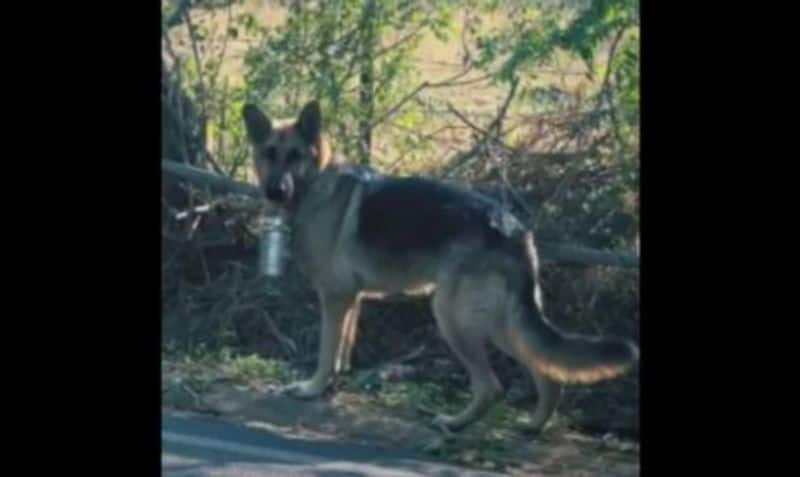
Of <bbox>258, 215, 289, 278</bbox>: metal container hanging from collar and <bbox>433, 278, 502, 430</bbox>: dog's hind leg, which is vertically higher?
<bbox>258, 215, 289, 278</bbox>: metal container hanging from collar

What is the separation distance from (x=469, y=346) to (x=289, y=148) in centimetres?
136

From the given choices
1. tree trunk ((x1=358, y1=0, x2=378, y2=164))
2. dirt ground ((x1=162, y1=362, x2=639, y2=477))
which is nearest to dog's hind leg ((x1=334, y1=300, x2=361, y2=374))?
dirt ground ((x1=162, y1=362, x2=639, y2=477))

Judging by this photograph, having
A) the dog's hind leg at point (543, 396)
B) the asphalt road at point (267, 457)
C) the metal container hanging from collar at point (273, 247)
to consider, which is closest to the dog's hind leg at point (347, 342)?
the metal container hanging from collar at point (273, 247)

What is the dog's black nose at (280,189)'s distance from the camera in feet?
26.2

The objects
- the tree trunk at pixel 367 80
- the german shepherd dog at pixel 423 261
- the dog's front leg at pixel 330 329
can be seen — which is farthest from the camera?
the tree trunk at pixel 367 80

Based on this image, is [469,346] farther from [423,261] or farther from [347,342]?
[347,342]

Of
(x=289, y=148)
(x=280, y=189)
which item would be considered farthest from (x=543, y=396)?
(x=289, y=148)

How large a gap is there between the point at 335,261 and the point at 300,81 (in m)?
2.35

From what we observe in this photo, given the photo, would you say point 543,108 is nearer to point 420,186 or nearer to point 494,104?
point 494,104

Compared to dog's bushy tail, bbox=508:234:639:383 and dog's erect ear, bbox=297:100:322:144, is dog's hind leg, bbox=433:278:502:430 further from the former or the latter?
dog's erect ear, bbox=297:100:322:144

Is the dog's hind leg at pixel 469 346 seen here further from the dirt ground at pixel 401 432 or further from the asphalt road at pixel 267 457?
the asphalt road at pixel 267 457

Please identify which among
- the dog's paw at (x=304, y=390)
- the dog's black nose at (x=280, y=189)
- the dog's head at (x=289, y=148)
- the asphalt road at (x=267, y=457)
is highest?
the dog's head at (x=289, y=148)

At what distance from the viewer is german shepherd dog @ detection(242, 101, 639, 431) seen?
24.0 feet
